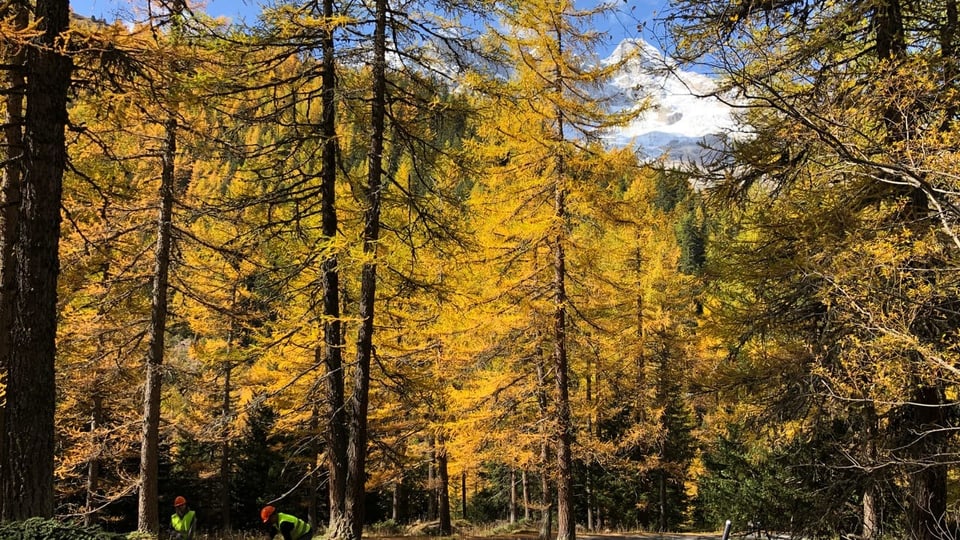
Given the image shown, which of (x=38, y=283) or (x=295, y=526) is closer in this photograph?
(x=38, y=283)

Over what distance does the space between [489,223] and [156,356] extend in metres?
7.20

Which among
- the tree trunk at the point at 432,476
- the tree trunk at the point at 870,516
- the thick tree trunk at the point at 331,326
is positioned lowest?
the tree trunk at the point at 432,476

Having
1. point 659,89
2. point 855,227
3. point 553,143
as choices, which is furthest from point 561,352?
point 659,89

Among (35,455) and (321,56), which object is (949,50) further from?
(35,455)

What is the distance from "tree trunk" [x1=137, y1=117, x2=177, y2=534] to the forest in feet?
0.20

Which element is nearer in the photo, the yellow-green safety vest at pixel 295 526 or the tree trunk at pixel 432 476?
the yellow-green safety vest at pixel 295 526

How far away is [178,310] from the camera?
14164 millimetres

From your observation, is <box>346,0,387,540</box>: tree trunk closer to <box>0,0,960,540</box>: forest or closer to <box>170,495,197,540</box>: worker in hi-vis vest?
<box>0,0,960,540</box>: forest

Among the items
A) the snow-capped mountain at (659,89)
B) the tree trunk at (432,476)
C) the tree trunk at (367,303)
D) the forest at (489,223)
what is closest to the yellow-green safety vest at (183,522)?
the forest at (489,223)

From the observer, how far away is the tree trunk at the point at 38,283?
5.19 m

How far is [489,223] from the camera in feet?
40.7

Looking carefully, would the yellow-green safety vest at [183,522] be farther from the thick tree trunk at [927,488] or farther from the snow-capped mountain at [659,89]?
the thick tree trunk at [927,488]

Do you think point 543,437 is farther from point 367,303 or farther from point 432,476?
point 432,476

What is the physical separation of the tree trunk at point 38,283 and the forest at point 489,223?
0.03 metres
